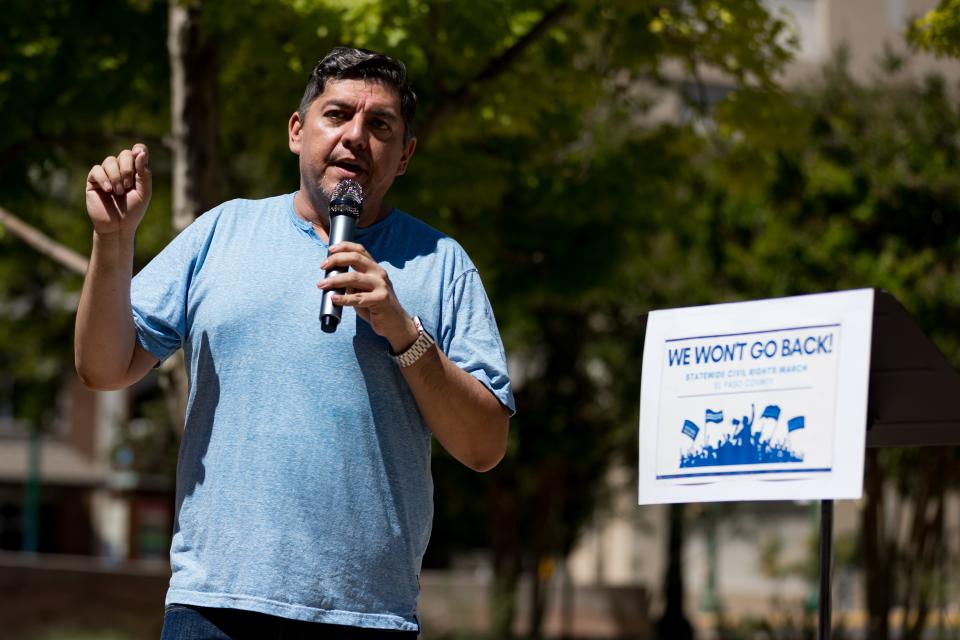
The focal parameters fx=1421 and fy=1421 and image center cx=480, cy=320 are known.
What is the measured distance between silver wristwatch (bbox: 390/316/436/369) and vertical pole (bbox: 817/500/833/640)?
3.73 feet

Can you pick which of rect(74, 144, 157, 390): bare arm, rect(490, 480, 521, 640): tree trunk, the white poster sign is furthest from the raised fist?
rect(490, 480, 521, 640): tree trunk

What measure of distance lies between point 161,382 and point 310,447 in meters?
5.78

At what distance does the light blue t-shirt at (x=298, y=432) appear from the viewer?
2625mm

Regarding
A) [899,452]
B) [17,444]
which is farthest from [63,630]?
[17,444]

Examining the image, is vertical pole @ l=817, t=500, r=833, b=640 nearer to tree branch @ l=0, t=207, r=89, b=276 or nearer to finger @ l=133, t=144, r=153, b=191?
finger @ l=133, t=144, r=153, b=191

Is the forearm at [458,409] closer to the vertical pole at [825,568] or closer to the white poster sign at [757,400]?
the white poster sign at [757,400]

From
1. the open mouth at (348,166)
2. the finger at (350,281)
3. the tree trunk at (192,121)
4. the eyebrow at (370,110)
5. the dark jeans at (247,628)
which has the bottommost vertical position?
the dark jeans at (247,628)

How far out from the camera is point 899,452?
44.0 ft

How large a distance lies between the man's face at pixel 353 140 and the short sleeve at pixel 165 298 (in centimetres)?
29

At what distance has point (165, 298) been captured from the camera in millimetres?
2857

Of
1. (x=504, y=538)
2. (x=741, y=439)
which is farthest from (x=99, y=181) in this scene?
(x=504, y=538)

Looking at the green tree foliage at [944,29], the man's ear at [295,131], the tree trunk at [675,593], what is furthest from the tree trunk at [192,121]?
the tree trunk at [675,593]

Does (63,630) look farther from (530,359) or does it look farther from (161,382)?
(161,382)

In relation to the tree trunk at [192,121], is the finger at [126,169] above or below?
below
